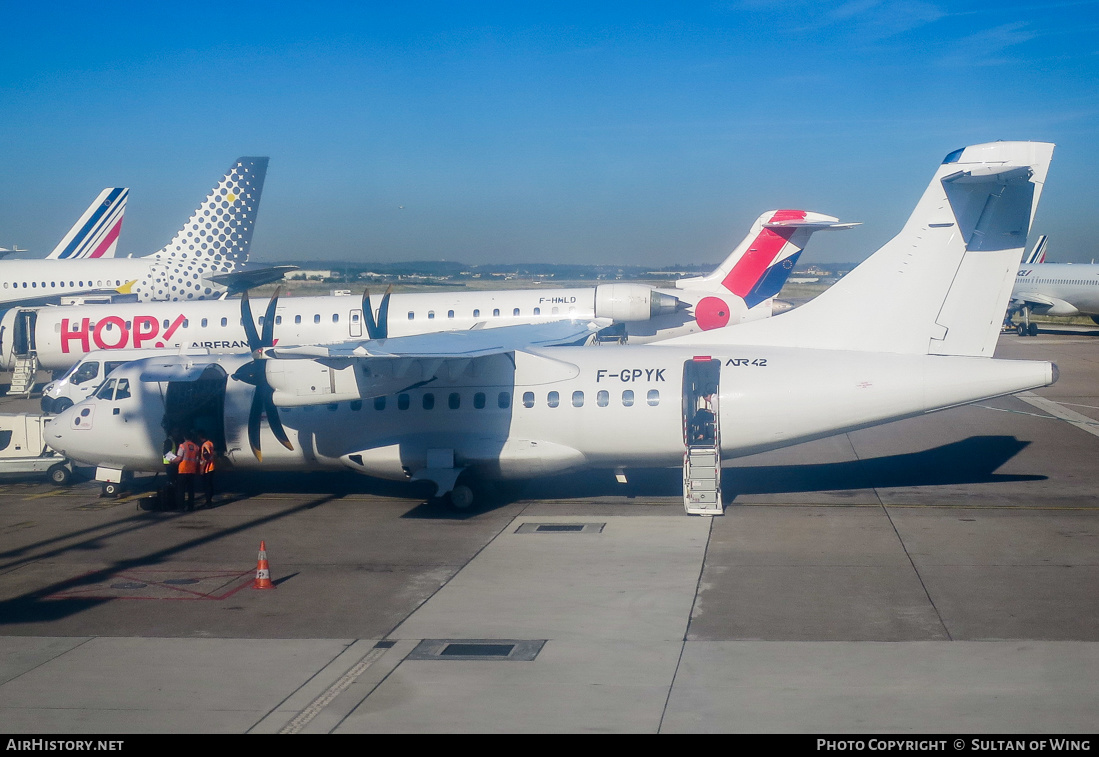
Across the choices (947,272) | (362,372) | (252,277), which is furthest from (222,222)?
(947,272)

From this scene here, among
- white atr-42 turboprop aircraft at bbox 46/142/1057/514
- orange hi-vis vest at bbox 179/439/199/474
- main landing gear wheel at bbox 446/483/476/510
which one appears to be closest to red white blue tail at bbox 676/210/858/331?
white atr-42 turboprop aircraft at bbox 46/142/1057/514

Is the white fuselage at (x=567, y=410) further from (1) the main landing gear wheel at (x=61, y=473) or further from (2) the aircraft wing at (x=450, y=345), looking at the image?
(1) the main landing gear wheel at (x=61, y=473)

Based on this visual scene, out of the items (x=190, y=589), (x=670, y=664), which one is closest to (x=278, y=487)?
(x=190, y=589)

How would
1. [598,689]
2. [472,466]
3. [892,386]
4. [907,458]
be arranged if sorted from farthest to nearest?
1. [907,458]
2. [472,466]
3. [892,386]
4. [598,689]

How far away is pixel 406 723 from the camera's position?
859cm

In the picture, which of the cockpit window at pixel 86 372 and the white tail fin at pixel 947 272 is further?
the cockpit window at pixel 86 372

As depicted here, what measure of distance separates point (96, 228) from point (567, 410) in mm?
48376

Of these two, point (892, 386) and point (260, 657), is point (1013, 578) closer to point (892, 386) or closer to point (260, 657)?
point (892, 386)

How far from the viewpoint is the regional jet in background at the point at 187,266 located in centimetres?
3934

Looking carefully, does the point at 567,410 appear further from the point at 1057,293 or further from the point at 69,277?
the point at 1057,293

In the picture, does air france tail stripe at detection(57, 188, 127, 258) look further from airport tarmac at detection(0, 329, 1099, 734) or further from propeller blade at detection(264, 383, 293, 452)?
propeller blade at detection(264, 383, 293, 452)

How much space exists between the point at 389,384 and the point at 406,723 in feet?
28.9

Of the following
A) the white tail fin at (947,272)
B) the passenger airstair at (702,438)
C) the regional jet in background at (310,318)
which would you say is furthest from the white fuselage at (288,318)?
the white tail fin at (947,272)

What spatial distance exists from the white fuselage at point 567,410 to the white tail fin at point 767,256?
17807 millimetres
